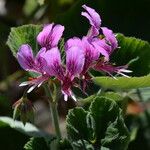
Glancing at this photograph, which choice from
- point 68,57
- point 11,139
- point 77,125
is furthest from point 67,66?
point 11,139

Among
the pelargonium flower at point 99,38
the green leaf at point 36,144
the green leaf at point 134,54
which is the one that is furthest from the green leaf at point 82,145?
the green leaf at point 134,54

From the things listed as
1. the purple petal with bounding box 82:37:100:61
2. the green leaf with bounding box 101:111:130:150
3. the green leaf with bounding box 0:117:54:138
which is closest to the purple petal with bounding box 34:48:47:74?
the purple petal with bounding box 82:37:100:61

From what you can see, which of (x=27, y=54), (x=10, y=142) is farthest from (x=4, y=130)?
(x=27, y=54)

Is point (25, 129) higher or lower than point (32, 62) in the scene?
lower

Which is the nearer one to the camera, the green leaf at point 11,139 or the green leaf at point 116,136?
the green leaf at point 116,136

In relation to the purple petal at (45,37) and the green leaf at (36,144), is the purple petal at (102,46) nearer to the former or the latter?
the purple petal at (45,37)

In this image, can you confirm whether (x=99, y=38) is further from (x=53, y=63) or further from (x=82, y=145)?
(x=82, y=145)

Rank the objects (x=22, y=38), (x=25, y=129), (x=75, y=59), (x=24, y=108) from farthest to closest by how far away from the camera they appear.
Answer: (x=25, y=129)
(x=22, y=38)
(x=24, y=108)
(x=75, y=59)
